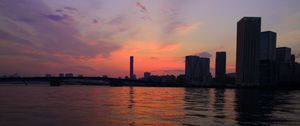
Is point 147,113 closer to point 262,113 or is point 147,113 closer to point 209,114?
point 209,114

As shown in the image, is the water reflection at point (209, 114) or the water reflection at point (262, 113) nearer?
the water reflection at point (209, 114)

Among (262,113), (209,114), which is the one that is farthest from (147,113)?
(262,113)

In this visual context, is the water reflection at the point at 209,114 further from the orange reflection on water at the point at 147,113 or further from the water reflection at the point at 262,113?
the water reflection at the point at 262,113

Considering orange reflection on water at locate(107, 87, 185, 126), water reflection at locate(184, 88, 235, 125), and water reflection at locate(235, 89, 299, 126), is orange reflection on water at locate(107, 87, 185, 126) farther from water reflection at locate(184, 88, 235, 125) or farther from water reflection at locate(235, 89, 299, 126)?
water reflection at locate(235, 89, 299, 126)

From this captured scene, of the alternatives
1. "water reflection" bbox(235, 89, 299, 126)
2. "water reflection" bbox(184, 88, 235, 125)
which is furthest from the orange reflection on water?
"water reflection" bbox(235, 89, 299, 126)

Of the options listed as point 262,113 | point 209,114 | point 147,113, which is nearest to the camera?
point 209,114

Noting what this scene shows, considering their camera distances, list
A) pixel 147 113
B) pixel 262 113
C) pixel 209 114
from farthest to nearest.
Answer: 1. pixel 262 113
2. pixel 147 113
3. pixel 209 114

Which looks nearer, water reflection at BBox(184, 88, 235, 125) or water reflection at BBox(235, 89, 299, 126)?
water reflection at BBox(184, 88, 235, 125)

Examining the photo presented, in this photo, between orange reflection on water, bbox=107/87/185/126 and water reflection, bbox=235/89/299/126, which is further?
water reflection, bbox=235/89/299/126

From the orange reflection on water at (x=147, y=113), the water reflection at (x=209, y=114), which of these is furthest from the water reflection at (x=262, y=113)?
the orange reflection on water at (x=147, y=113)

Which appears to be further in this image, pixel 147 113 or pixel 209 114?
pixel 147 113

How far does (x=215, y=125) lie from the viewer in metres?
38.1

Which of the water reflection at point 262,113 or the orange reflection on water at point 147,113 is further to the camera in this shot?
the water reflection at point 262,113

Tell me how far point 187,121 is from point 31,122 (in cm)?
1689
